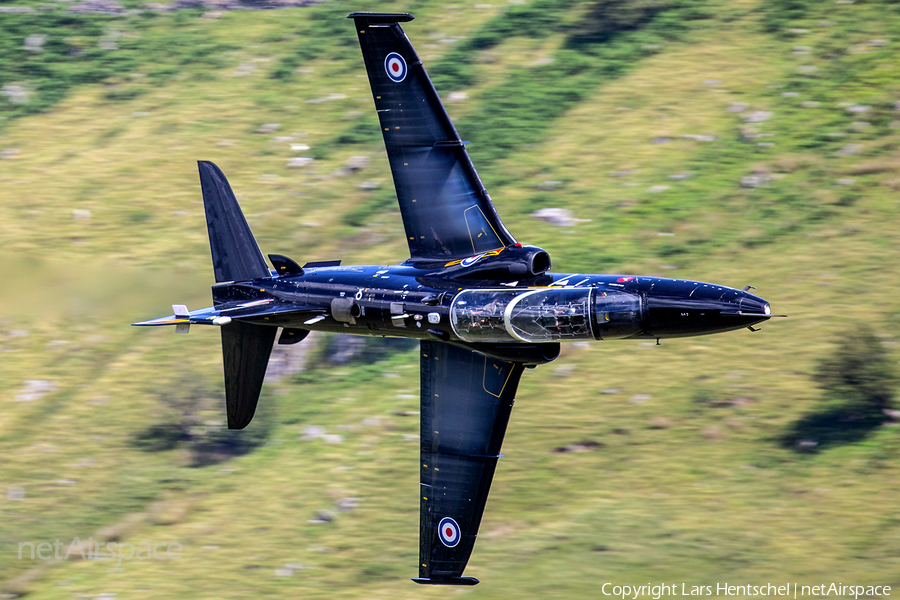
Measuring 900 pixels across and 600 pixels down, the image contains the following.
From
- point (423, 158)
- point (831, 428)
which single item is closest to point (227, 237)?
point (423, 158)

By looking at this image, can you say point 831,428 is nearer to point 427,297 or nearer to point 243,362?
point 427,297

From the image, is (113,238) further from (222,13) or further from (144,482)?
(222,13)

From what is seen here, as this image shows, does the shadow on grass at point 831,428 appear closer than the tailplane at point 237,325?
No

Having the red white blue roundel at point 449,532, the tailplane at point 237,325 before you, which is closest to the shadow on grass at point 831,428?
the red white blue roundel at point 449,532

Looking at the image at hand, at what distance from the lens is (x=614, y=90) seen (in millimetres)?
36000

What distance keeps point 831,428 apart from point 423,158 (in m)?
12.1

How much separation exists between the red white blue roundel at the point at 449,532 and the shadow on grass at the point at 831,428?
848cm

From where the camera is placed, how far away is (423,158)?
2528 cm

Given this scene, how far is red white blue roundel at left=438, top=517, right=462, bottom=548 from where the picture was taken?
25.7 m

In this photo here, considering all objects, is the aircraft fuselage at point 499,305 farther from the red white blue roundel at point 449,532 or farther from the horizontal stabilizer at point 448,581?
the horizontal stabilizer at point 448,581

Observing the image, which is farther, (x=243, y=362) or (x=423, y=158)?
(x=243, y=362)

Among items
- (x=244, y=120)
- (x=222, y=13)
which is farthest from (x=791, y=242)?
(x=222, y=13)

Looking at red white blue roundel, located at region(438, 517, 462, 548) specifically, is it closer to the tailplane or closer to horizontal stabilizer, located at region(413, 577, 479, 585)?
horizontal stabilizer, located at region(413, 577, 479, 585)

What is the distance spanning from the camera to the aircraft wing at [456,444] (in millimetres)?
25375
